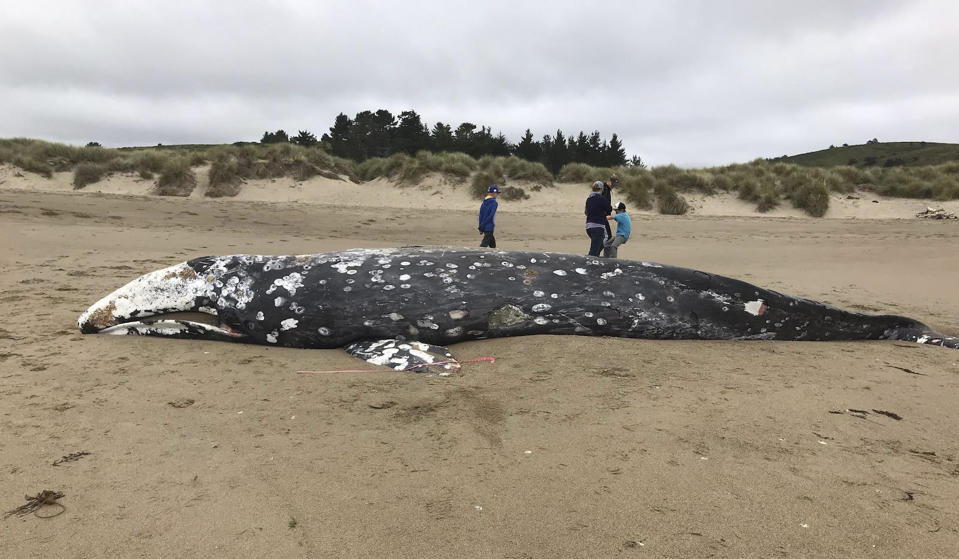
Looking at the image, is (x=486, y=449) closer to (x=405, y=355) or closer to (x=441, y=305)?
(x=405, y=355)

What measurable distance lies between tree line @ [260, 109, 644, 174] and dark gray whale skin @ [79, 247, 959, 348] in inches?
1001

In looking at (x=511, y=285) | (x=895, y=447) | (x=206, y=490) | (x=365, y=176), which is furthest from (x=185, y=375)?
(x=365, y=176)

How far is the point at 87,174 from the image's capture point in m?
20.2

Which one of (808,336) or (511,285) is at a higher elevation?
(511,285)

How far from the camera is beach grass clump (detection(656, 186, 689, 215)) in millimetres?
20000

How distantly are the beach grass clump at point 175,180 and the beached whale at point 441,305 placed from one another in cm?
1734

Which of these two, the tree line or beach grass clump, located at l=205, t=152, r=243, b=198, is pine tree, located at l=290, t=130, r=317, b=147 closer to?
the tree line

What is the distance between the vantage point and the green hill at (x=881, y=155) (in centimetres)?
5059

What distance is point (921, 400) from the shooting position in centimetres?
323

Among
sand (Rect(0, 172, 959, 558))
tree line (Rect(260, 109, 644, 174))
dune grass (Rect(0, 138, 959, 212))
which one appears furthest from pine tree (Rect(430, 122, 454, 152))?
sand (Rect(0, 172, 959, 558))

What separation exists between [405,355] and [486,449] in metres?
1.48

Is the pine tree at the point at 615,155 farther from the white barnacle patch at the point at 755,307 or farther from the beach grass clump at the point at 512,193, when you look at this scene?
the white barnacle patch at the point at 755,307

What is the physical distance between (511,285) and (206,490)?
282cm

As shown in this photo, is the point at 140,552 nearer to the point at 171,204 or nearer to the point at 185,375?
the point at 185,375
